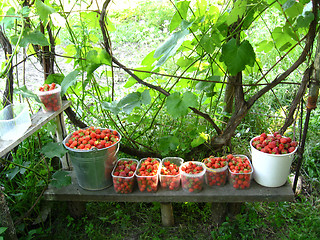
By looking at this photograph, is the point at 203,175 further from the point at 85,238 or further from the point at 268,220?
the point at 85,238

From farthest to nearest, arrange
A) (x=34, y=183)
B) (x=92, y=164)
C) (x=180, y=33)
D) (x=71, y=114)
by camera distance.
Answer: (x=71, y=114) → (x=34, y=183) → (x=92, y=164) → (x=180, y=33)

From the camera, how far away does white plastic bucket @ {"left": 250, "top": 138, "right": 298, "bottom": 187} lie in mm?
1638

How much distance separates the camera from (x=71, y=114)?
6.45 ft

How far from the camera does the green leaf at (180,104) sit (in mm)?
1508

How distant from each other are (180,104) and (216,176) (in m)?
0.52

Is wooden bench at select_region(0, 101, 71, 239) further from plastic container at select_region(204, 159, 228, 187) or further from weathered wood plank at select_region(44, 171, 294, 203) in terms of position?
plastic container at select_region(204, 159, 228, 187)

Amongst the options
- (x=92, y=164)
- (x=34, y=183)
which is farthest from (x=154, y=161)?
(x=34, y=183)

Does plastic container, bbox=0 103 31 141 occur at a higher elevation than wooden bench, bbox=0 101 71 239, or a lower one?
higher

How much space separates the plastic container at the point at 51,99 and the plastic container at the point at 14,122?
11 centimetres

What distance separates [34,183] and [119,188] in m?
0.52

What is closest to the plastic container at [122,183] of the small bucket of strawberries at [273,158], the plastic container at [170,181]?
the plastic container at [170,181]

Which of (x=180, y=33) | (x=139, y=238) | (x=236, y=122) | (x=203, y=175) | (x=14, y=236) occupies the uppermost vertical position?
(x=180, y=33)

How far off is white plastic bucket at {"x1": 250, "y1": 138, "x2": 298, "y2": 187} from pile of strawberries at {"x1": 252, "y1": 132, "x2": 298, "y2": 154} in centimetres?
3

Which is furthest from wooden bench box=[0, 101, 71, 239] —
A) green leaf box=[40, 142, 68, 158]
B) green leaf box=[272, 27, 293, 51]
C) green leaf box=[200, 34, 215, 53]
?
green leaf box=[272, 27, 293, 51]
